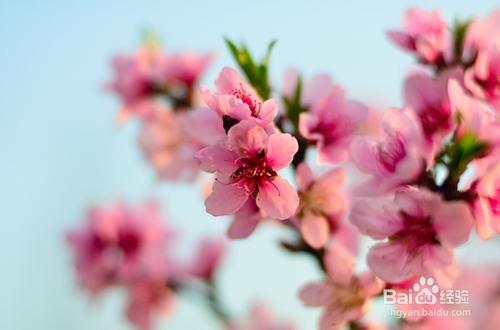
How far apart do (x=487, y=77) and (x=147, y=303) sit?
1.18m

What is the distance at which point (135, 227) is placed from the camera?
78.4 inches

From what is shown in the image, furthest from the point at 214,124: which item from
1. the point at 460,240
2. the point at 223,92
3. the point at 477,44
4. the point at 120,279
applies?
the point at 120,279

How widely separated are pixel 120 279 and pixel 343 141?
3.24 feet

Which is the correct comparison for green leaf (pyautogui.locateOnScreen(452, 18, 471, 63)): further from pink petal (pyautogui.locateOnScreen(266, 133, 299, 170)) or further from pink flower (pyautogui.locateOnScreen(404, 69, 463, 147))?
pink petal (pyautogui.locateOnScreen(266, 133, 299, 170))

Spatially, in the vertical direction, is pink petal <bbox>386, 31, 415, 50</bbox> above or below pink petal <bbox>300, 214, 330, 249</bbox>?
above

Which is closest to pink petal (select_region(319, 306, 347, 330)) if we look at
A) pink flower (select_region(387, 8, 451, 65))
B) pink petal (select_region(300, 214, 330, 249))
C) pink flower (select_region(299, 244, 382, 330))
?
pink flower (select_region(299, 244, 382, 330))

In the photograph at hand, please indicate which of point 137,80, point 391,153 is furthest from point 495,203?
point 137,80

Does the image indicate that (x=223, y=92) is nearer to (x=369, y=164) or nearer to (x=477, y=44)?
(x=369, y=164)

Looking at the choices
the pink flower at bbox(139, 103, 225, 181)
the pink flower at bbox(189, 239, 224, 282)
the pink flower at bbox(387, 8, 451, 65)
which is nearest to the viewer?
the pink flower at bbox(387, 8, 451, 65)

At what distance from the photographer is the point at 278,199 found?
0.93 m

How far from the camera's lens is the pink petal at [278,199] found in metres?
0.92

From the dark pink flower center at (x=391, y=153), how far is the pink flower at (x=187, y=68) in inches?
36.1

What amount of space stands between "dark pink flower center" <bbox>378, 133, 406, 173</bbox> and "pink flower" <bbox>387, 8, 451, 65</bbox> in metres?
0.29

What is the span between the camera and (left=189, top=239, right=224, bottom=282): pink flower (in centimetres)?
202
